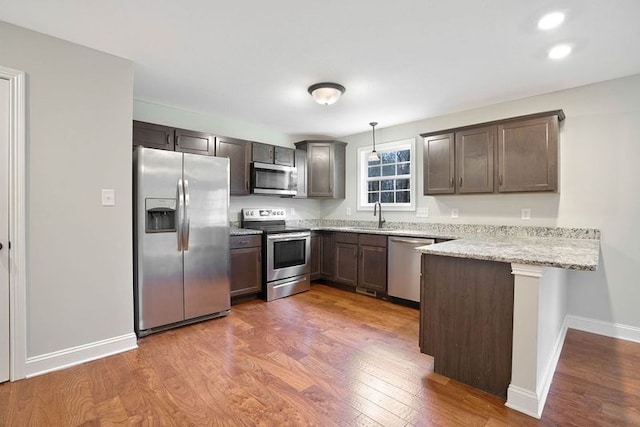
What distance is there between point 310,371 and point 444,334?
3.29ft

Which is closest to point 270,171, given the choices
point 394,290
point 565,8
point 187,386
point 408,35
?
point 394,290

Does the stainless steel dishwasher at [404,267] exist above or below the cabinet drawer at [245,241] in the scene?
below

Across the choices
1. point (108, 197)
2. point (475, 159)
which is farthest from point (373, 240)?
point (108, 197)

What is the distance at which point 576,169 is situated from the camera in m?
3.03

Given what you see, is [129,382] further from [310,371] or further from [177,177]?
[177,177]

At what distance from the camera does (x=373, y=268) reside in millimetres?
3977

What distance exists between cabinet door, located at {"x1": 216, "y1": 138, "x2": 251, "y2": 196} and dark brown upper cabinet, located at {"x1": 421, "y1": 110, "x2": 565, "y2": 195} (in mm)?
2380

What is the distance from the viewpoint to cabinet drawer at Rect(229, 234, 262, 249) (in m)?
3.63

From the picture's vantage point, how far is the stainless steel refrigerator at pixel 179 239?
274 centimetres

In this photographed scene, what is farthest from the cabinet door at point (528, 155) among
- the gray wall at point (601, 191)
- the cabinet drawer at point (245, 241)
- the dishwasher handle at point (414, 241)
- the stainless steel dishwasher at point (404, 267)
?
the cabinet drawer at point (245, 241)

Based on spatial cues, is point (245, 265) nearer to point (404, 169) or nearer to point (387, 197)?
point (387, 197)

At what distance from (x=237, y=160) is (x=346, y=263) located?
6.86 feet

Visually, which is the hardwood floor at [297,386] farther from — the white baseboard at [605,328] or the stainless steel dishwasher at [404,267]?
the stainless steel dishwasher at [404,267]

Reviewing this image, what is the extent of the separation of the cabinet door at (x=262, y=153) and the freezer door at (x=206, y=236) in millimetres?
970
